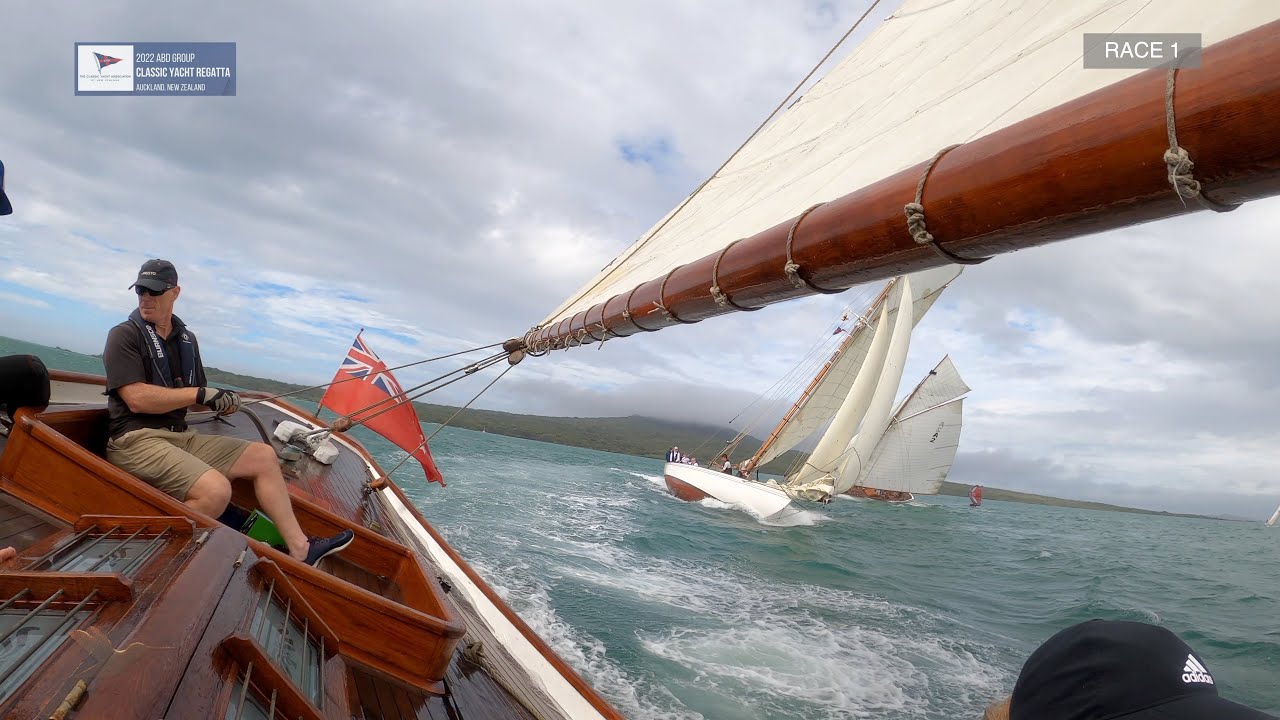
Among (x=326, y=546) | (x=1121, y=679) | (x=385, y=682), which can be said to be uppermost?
(x=1121, y=679)

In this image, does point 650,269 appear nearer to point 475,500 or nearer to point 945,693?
point 945,693

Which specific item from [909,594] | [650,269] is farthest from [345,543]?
[909,594]

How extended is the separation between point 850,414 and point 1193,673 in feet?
103

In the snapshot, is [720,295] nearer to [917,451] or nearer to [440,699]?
[440,699]

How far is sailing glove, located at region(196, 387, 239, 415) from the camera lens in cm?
290

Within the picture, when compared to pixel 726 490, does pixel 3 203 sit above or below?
above

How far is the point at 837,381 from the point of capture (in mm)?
34844

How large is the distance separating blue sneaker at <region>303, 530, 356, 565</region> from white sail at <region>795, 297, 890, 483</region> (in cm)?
2934

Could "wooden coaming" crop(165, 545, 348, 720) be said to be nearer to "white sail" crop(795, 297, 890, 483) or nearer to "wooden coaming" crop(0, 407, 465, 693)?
"wooden coaming" crop(0, 407, 465, 693)

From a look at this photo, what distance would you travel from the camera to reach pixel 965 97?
2.40 meters

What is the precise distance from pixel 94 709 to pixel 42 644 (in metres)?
0.37

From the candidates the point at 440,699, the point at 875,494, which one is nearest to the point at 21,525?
the point at 440,699

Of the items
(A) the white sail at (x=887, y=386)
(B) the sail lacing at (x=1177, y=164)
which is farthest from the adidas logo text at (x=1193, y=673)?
(A) the white sail at (x=887, y=386)

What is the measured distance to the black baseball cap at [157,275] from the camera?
288 centimetres
